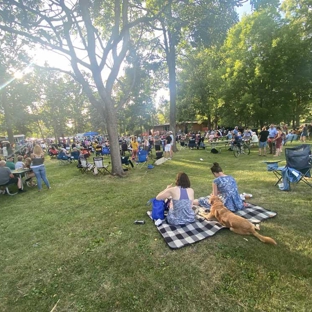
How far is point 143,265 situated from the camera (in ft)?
9.30

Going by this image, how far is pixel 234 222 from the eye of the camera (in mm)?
3367

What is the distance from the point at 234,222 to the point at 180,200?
3.37ft

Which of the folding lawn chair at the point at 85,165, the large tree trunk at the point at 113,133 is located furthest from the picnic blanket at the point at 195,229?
the folding lawn chair at the point at 85,165

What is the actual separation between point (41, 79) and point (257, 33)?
30748 mm

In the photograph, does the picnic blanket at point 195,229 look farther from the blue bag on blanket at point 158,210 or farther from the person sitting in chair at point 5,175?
the person sitting in chair at point 5,175

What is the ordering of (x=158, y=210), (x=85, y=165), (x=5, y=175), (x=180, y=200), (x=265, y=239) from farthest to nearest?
1. (x=85, y=165)
2. (x=5, y=175)
3. (x=158, y=210)
4. (x=180, y=200)
5. (x=265, y=239)

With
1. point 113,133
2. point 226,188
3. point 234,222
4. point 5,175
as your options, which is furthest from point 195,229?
point 5,175

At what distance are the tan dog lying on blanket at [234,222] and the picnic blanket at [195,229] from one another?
145 mm

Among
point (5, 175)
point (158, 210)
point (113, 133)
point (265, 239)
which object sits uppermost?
point (113, 133)

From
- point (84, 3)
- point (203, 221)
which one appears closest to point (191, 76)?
point (84, 3)

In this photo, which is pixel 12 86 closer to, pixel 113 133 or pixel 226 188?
pixel 113 133

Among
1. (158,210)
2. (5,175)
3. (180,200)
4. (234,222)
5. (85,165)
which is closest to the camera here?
(234,222)

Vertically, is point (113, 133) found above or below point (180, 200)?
above

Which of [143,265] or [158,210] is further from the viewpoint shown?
[158,210]
